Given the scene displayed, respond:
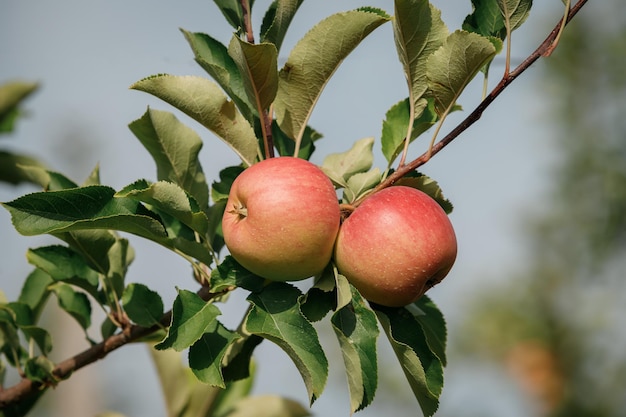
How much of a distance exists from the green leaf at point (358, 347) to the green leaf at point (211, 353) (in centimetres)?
12

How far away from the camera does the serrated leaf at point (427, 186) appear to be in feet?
2.80

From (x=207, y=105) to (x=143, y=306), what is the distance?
11.3 inches

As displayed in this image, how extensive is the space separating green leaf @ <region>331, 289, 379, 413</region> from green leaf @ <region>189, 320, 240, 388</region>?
12 cm

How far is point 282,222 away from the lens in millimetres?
760

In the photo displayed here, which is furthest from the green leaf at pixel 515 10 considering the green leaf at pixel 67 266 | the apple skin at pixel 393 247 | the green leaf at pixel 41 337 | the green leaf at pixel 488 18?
the green leaf at pixel 41 337

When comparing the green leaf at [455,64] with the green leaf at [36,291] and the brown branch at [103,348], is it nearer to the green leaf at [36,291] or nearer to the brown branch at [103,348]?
the brown branch at [103,348]

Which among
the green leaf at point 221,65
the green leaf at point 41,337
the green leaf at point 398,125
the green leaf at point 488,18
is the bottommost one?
the green leaf at point 41,337

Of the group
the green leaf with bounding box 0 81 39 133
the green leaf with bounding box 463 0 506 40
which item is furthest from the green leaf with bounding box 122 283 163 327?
the green leaf with bounding box 0 81 39 133

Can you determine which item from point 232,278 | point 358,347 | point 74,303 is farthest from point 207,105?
point 74,303

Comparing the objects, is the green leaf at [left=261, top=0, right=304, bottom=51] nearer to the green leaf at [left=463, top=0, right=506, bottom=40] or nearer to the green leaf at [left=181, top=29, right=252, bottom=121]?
the green leaf at [left=181, top=29, right=252, bottom=121]

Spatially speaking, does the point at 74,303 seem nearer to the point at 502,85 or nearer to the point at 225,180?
the point at 225,180

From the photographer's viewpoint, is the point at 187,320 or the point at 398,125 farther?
the point at 398,125

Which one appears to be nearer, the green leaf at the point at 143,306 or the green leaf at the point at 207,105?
the green leaf at the point at 207,105

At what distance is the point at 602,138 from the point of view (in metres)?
6.20
